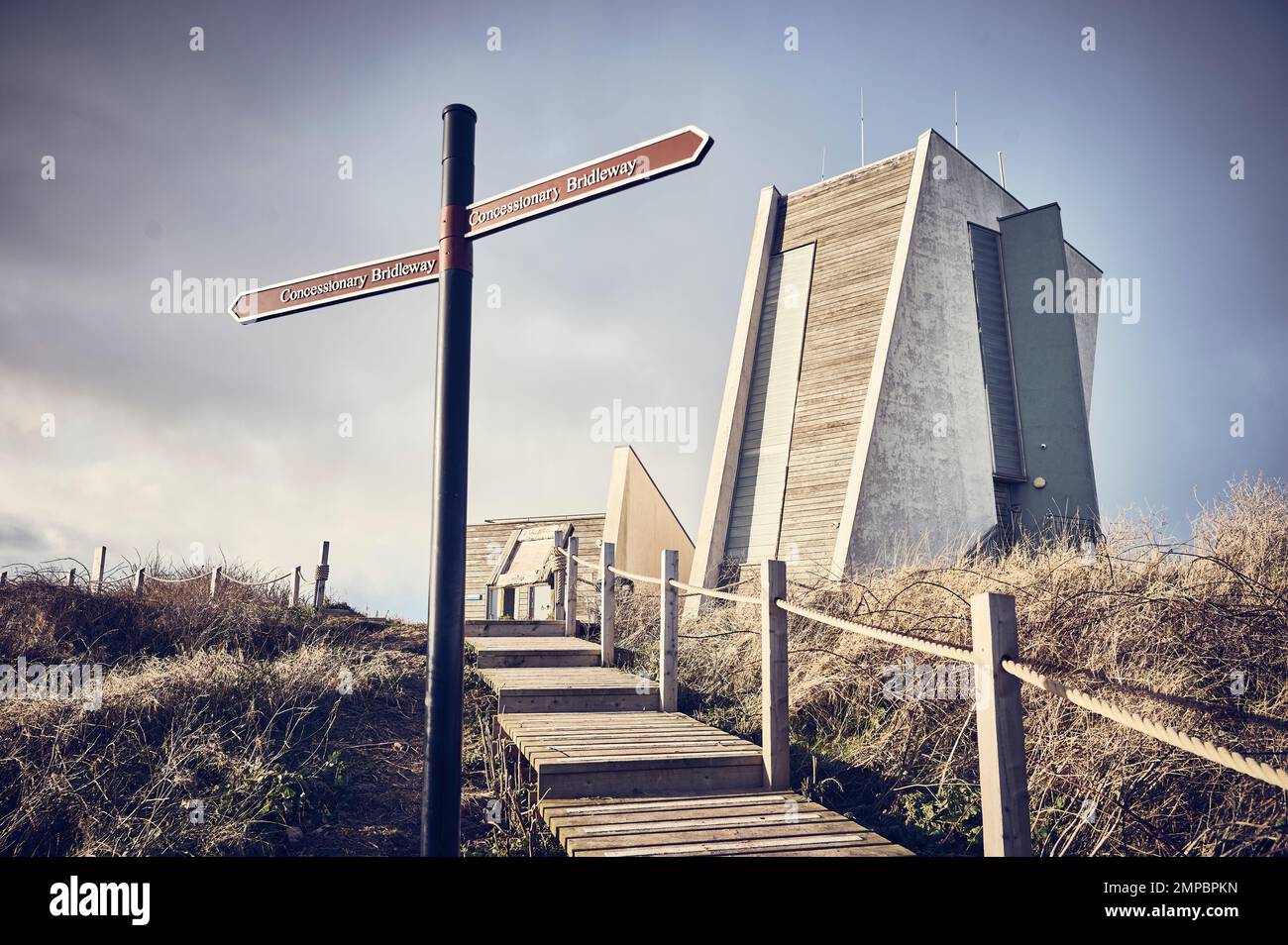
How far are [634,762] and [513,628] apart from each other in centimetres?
591

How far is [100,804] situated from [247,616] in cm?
381

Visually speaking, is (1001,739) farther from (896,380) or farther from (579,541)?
(579,541)

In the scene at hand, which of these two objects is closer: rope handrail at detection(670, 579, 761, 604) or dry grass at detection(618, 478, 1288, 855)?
dry grass at detection(618, 478, 1288, 855)

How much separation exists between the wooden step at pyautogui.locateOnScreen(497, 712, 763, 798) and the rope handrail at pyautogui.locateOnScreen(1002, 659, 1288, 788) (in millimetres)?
2513

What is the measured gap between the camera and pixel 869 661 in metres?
6.60

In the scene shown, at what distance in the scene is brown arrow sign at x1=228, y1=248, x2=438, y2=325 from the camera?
404cm

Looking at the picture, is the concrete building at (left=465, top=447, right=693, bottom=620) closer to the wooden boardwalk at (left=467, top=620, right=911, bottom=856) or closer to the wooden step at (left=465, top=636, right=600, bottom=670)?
the wooden step at (left=465, top=636, right=600, bottom=670)

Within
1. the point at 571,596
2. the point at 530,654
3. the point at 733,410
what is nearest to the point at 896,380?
the point at 733,410

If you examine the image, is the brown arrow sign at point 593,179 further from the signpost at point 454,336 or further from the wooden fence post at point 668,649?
the wooden fence post at point 668,649

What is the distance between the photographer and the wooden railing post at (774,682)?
513 cm

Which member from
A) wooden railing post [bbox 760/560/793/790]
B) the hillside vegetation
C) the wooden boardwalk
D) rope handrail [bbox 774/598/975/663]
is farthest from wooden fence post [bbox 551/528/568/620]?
rope handrail [bbox 774/598/975/663]

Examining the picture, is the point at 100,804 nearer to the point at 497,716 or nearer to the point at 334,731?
the point at 334,731

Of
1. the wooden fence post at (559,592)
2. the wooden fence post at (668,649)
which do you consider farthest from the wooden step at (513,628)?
the wooden fence post at (668,649)

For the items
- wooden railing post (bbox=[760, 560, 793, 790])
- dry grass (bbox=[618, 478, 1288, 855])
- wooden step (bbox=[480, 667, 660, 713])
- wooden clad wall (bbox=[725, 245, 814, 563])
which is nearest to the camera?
dry grass (bbox=[618, 478, 1288, 855])
